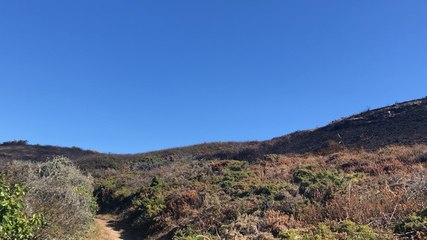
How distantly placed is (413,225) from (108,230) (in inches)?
455

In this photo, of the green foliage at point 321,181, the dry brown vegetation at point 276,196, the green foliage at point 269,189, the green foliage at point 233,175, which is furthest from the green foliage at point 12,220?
the green foliage at point 233,175

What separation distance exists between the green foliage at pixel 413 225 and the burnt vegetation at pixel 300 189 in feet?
0.06

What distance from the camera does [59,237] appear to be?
9297 mm

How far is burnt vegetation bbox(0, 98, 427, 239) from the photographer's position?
8.68 m

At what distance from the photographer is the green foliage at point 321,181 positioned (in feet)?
40.2

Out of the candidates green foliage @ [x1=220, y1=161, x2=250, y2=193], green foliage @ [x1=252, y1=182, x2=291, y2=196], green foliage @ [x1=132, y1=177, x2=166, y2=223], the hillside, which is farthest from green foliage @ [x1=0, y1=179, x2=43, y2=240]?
the hillside

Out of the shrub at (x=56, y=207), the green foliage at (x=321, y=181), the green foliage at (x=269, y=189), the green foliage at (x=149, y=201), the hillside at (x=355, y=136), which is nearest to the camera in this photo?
the shrub at (x=56, y=207)

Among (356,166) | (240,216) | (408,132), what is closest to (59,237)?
(240,216)

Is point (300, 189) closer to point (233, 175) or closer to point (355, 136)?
point (233, 175)

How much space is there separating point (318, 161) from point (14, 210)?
18.8m

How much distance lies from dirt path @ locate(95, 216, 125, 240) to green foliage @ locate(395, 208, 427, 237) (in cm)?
929

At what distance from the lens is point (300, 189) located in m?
14.4

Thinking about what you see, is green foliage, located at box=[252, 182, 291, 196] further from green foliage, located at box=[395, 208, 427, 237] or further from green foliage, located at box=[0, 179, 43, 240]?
green foliage, located at box=[0, 179, 43, 240]

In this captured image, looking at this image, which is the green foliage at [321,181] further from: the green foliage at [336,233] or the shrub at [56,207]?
the shrub at [56,207]
